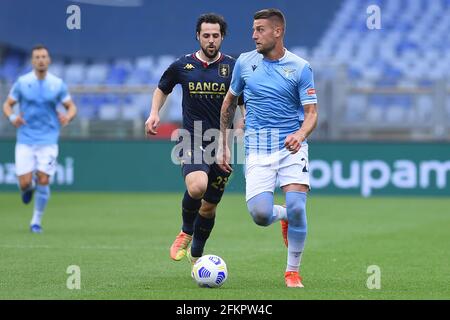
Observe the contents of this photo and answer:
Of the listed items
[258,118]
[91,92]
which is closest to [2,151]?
[91,92]

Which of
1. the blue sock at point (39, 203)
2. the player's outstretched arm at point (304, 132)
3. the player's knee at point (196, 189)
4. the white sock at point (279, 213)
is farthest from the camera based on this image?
the blue sock at point (39, 203)

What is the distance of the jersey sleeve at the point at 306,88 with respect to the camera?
8766mm

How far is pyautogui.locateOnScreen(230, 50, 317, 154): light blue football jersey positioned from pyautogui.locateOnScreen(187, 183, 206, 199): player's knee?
3.00ft

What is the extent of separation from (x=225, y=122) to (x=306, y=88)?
885 mm

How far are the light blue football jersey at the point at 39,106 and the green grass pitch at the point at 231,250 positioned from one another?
1.36m

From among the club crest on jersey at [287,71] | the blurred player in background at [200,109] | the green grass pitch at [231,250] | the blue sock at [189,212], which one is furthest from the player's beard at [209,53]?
the green grass pitch at [231,250]

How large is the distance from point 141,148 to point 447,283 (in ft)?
44.1

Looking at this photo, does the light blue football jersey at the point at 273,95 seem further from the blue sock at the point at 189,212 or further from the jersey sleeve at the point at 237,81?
the blue sock at the point at 189,212

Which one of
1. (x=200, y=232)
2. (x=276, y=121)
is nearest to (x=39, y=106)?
(x=200, y=232)

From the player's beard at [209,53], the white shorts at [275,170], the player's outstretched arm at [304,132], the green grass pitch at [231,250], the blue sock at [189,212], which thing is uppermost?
the player's beard at [209,53]

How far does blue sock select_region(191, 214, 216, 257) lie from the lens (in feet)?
33.2
